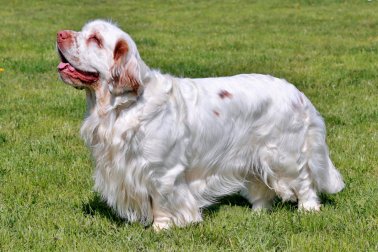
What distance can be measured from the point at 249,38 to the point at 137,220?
386 inches

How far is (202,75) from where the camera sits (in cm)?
973

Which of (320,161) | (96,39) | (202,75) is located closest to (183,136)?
(96,39)

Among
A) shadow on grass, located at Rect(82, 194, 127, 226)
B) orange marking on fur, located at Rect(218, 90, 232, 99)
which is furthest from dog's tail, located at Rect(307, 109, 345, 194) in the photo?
shadow on grass, located at Rect(82, 194, 127, 226)

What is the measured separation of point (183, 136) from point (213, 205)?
0.88m

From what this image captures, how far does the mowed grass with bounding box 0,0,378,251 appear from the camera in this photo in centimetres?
425

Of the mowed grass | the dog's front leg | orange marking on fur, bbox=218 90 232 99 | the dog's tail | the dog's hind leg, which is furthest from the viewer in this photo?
the dog's hind leg

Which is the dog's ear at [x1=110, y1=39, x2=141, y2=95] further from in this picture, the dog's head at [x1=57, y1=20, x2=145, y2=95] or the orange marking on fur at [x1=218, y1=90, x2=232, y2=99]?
the orange marking on fur at [x1=218, y1=90, x2=232, y2=99]

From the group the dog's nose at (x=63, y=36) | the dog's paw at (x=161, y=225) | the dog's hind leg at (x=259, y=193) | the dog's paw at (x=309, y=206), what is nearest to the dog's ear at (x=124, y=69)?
the dog's nose at (x=63, y=36)

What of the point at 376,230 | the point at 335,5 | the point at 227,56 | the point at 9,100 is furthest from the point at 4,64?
the point at 335,5

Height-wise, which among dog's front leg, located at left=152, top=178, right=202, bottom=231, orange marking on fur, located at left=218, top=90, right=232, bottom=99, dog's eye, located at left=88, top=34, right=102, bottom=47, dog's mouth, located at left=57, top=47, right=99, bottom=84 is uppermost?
dog's eye, located at left=88, top=34, right=102, bottom=47

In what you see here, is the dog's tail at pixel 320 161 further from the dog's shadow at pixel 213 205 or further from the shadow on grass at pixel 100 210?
the shadow on grass at pixel 100 210

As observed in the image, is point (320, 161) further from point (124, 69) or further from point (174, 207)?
point (124, 69)

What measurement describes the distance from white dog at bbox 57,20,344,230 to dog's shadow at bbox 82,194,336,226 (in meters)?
0.10

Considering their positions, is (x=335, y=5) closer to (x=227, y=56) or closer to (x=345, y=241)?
(x=227, y=56)
